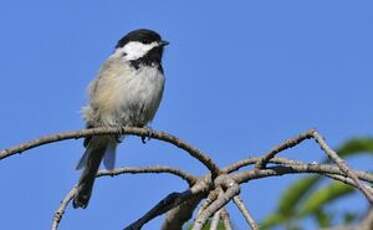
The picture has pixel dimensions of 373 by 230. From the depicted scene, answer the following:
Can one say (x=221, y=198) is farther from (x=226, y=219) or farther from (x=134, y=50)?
(x=134, y=50)

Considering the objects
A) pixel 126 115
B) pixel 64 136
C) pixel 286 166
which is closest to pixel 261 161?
pixel 286 166

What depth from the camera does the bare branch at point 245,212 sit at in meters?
2.05

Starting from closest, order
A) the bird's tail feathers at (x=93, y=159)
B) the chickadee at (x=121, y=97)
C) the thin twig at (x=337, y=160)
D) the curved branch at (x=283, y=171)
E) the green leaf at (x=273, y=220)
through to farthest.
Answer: the thin twig at (x=337, y=160), the green leaf at (x=273, y=220), the curved branch at (x=283, y=171), the bird's tail feathers at (x=93, y=159), the chickadee at (x=121, y=97)

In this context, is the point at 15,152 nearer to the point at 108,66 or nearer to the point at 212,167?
the point at 212,167

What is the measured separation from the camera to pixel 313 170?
2373 millimetres

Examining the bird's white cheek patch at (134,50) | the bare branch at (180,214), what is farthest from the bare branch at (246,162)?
the bird's white cheek patch at (134,50)

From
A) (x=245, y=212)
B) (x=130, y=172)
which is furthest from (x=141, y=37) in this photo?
(x=245, y=212)

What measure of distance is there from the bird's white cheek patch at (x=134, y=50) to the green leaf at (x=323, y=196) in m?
3.41

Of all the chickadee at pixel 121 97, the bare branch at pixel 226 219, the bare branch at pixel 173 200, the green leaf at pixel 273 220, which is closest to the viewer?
the green leaf at pixel 273 220

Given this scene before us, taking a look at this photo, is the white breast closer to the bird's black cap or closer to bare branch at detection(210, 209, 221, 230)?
the bird's black cap

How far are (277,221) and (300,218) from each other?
0.25 feet

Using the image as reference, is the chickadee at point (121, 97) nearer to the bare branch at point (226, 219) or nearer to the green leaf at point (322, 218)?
the bare branch at point (226, 219)

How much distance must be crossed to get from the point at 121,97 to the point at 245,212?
3.19m

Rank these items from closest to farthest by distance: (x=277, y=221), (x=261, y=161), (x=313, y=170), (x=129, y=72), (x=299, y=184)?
(x=277, y=221)
(x=299, y=184)
(x=313, y=170)
(x=261, y=161)
(x=129, y=72)
